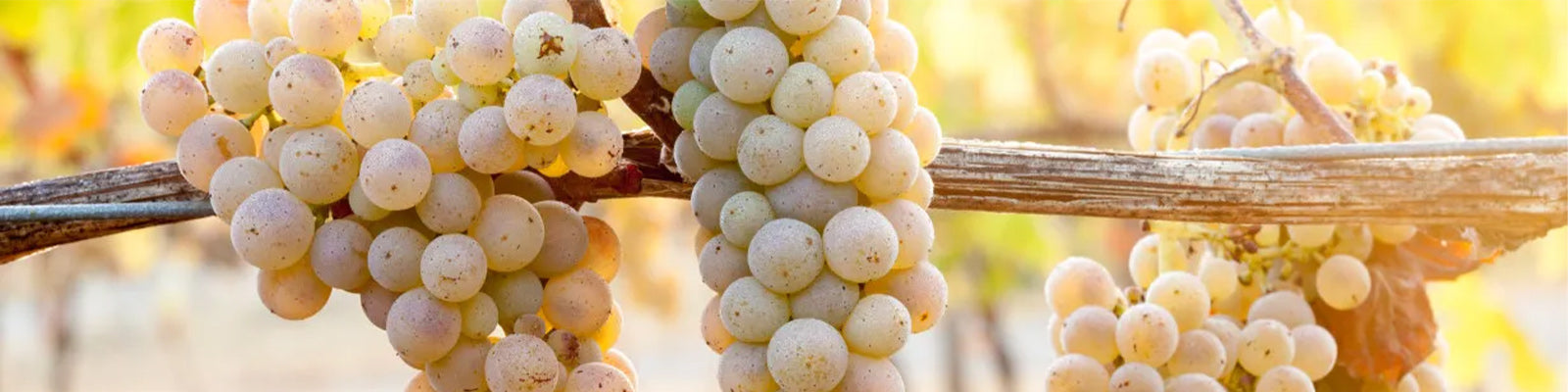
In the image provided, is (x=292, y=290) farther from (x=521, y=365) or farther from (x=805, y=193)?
(x=805, y=193)

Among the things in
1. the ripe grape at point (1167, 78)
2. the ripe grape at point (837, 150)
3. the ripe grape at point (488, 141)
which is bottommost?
the ripe grape at point (488, 141)

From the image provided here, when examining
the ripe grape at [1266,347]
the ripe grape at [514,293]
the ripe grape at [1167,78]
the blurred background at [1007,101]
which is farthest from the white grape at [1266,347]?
the blurred background at [1007,101]

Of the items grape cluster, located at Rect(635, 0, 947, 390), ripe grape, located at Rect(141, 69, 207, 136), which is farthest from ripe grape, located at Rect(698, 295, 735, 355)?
ripe grape, located at Rect(141, 69, 207, 136)

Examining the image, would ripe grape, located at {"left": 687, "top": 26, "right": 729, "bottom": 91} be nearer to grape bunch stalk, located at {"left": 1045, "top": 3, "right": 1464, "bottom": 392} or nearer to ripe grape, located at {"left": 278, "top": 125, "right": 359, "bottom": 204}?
ripe grape, located at {"left": 278, "top": 125, "right": 359, "bottom": 204}

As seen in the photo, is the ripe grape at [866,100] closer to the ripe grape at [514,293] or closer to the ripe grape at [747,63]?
the ripe grape at [747,63]

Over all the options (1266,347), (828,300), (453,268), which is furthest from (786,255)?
(1266,347)

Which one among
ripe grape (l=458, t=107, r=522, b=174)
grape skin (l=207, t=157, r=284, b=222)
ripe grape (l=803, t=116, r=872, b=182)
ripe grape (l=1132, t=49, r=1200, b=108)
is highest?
ripe grape (l=1132, t=49, r=1200, b=108)
